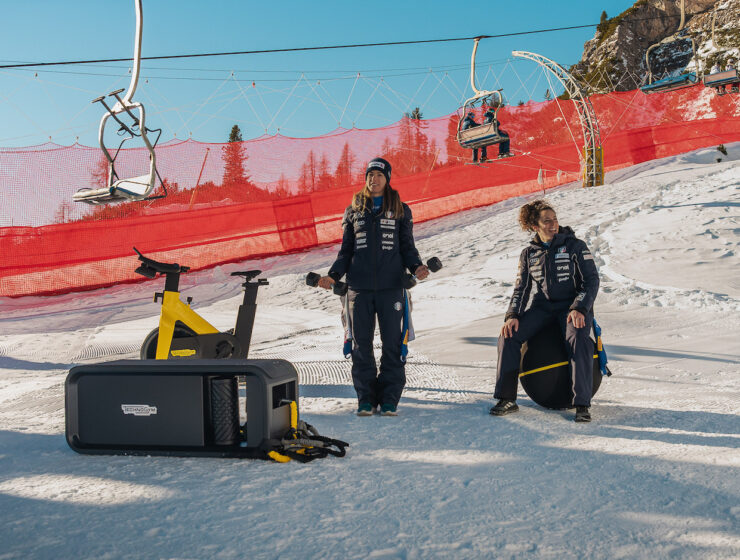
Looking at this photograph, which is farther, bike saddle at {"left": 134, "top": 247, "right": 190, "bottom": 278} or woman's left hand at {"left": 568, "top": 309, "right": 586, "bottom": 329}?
bike saddle at {"left": 134, "top": 247, "right": 190, "bottom": 278}

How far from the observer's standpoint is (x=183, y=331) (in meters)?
5.27

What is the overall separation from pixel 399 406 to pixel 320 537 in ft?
7.04

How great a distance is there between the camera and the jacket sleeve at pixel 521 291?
3842 millimetres

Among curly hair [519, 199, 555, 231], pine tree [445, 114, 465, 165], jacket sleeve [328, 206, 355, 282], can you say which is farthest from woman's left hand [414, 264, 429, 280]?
pine tree [445, 114, 465, 165]

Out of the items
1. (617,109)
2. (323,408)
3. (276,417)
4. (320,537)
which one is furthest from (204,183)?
(617,109)

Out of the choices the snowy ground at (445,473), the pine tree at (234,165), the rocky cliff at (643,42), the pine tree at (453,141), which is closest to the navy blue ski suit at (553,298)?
the snowy ground at (445,473)

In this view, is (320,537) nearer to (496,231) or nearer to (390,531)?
(390,531)

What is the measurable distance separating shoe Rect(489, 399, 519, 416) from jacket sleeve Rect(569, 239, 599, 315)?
65 cm

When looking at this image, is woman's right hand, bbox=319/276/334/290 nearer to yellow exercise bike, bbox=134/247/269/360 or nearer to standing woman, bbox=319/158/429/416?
standing woman, bbox=319/158/429/416

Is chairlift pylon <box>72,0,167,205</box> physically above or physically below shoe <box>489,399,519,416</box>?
above

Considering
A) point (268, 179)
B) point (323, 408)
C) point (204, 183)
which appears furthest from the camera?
point (268, 179)

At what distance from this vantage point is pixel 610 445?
2951 millimetres

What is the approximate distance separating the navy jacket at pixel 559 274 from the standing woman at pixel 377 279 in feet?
2.02

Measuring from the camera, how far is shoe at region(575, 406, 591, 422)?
135 inches
